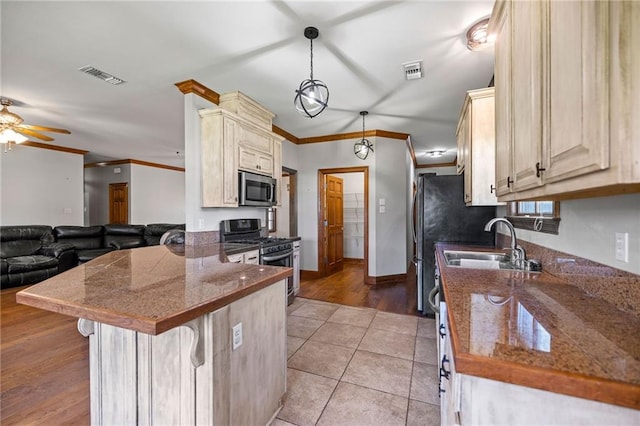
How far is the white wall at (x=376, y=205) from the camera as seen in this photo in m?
4.85

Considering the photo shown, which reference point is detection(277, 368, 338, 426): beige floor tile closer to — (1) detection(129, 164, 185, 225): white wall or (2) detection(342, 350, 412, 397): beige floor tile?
(2) detection(342, 350, 412, 397): beige floor tile

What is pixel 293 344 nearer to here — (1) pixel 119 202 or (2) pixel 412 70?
(2) pixel 412 70

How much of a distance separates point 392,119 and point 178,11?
123 inches

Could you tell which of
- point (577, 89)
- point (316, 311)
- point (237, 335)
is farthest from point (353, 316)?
point (577, 89)

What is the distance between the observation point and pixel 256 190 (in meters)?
3.55

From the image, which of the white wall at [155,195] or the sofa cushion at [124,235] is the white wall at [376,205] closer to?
the sofa cushion at [124,235]

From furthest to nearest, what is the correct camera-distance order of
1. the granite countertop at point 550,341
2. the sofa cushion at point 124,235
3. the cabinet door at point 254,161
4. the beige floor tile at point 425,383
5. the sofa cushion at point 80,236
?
the sofa cushion at point 124,235
the sofa cushion at point 80,236
the cabinet door at point 254,161
the beige floor tile at point 425,383
the granite countertop at point 550,341

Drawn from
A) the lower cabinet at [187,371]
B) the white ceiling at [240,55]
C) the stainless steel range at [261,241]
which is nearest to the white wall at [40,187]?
the white ceiling at [240,55]

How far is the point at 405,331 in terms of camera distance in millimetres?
2916

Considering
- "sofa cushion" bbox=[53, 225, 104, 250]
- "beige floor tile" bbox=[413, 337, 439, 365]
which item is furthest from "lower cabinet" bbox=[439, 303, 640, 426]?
"sofa cushion" bbox=[53, 225, 104, 250]

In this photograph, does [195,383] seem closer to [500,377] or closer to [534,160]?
[500,377]

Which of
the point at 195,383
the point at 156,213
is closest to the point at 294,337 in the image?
the point at 195,383

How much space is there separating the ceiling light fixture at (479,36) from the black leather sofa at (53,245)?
619cm

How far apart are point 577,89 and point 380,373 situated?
84.4 inches
